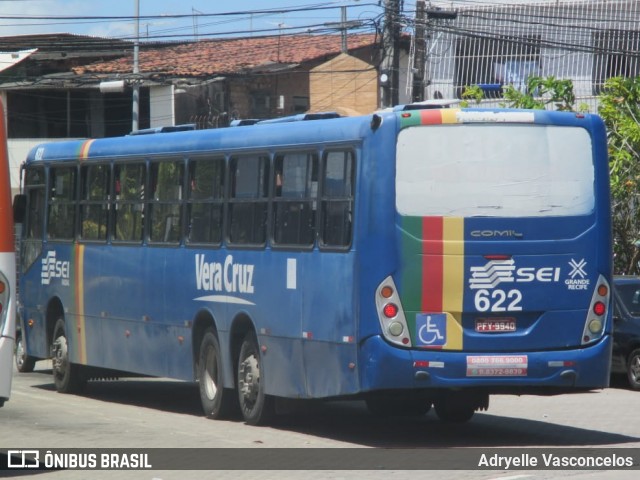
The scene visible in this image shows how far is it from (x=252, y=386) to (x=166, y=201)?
291 centimetres

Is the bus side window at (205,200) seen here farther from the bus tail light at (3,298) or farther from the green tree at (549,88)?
the green tree at (549,88)

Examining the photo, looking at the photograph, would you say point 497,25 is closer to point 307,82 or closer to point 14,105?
point 307,82

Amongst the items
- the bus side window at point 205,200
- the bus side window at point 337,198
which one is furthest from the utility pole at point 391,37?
the bus side window at point 337,198

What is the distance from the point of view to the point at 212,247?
15156 millimetres

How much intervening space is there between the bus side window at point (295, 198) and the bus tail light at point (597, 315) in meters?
2.69

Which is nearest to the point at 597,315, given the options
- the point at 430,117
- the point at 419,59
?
the point at 430,117

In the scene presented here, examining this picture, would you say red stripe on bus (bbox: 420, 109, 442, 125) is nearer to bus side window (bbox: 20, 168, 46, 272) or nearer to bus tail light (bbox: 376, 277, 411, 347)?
bus tail light (bbox: 376, 277, 411, 347)

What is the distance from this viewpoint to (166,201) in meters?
16.2

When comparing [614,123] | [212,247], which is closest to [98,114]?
[614,123]

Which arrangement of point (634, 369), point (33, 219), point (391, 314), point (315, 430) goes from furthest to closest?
1. point (33, 219)
2. point (634, 369)
3. point (315, 430)
4. point (391, 314)

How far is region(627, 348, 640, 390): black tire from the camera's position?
19266 millimetres

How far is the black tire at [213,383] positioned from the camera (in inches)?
595

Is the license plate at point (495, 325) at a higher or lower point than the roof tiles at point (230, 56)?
lower

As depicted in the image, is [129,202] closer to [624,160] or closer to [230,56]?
[624,160]
